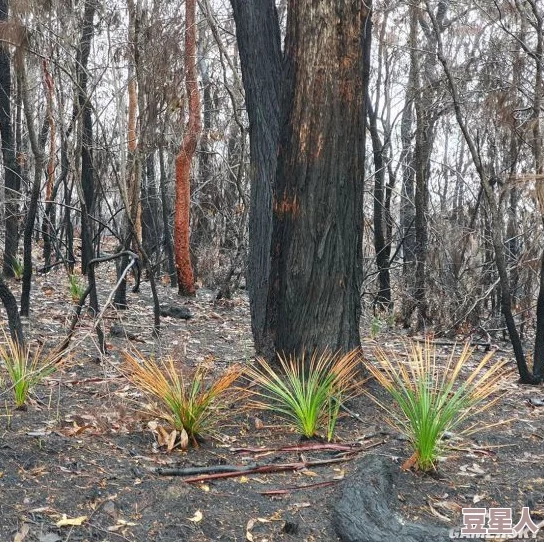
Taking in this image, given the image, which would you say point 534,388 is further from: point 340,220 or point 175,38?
point 175,38

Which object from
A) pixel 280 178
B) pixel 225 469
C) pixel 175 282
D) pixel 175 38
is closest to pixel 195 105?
pixel 175 38

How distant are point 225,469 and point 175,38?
859cm

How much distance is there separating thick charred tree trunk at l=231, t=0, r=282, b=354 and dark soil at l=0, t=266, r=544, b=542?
1336 mm

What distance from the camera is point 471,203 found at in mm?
12211

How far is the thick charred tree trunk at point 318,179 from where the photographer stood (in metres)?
5.33

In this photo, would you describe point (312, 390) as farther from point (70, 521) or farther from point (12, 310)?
point (12, 310)

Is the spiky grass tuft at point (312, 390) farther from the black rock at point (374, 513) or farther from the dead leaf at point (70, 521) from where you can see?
the dead leaf at point (70, 521)

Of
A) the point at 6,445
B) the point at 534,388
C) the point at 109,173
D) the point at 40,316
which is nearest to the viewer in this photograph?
the point at 6,445

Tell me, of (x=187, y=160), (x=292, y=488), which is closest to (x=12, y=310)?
(x=292, y=488)

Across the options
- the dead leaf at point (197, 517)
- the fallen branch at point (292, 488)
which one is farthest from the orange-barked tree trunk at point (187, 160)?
the dead leaf at point (197, 517)

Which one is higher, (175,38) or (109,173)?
(175,38)

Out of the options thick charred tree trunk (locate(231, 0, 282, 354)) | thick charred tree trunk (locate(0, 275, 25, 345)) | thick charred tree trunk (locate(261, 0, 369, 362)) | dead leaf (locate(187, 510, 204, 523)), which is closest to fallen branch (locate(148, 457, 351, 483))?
dead leaf (locate(187, 510, 204, 523))

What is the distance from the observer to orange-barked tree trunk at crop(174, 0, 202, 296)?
1155cm

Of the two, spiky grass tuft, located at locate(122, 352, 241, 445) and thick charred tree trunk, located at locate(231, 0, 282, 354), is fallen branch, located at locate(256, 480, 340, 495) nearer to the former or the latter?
spiky grass tuft, located at locate(122, 352, 241, 445)
